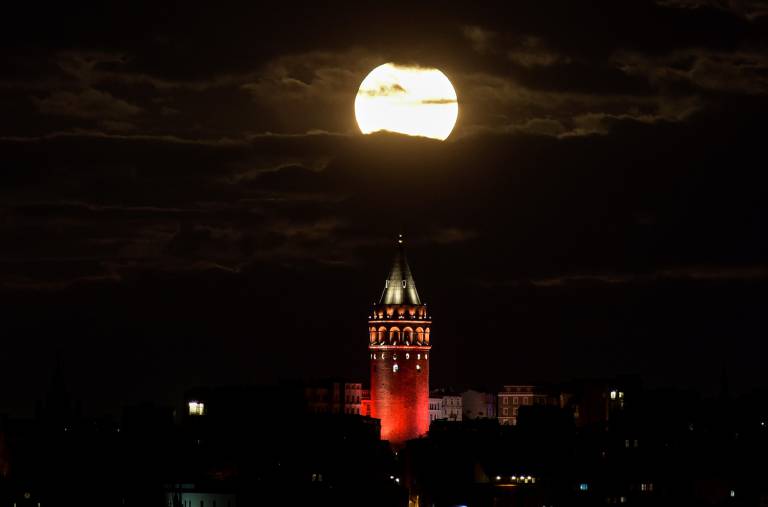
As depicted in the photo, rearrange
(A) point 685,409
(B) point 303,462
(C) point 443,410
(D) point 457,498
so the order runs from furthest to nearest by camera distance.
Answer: (C) point 443,410, (A) point 685,409, (B) point 303,462, (D) point 457,498

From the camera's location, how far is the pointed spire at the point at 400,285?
442ft

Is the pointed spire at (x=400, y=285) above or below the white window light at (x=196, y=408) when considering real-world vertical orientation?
above

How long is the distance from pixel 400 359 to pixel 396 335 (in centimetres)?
160

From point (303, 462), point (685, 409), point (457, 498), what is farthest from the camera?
point (685, 409)

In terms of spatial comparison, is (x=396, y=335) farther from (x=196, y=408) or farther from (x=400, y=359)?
Answer: (x=196, y=408)

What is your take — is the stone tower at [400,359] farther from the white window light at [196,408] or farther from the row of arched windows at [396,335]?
the white window light at [196,408]

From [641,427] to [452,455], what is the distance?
13.5 metres

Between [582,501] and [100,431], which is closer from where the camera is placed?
[582,501]

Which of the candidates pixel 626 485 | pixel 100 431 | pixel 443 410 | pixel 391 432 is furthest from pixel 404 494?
pixel 443 410

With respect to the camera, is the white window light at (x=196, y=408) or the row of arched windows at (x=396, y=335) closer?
the row of arched windows at (x=396, y=335)

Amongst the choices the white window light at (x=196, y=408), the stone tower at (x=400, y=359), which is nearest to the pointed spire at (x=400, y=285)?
the stone tower at (x=400, y=359)

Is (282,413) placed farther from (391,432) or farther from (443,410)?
(443,410)

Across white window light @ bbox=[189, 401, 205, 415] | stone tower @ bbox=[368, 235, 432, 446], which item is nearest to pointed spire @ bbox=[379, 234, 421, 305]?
stone tower @ bbox=[368, 235, 432, 446]

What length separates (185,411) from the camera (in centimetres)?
14425
